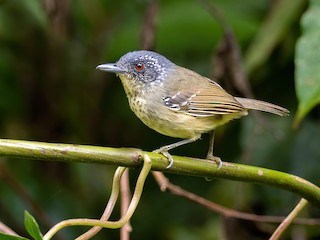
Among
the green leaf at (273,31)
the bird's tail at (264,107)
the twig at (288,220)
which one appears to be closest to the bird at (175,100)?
the bird's tail at (264,107)

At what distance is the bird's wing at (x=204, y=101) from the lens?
8.53 ft

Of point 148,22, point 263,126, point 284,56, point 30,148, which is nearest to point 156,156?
point 30,148

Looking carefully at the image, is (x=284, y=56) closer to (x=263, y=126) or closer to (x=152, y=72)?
(x=263, y=126)

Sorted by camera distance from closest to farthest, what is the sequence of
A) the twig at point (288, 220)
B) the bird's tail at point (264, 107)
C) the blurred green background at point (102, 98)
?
the twig at point (288, 220) < the bird's tail at point (264, 107) < the blurred green background at point (102, 98)

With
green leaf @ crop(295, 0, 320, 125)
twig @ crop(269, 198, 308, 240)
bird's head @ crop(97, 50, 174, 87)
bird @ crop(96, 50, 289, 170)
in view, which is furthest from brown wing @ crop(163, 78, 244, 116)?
twig @ crop(269, 198, 308, 240)

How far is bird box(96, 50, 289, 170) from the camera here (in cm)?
257

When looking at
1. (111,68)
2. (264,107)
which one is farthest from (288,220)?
(111,68)

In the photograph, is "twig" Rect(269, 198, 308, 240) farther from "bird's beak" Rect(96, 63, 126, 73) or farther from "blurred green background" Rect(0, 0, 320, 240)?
"blurred green background" Rect(0, 0, 320, 240)

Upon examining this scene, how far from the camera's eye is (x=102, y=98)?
3906 mm

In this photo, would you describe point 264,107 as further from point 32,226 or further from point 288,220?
point 32,226

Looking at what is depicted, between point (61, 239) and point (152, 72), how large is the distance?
4.18 feet

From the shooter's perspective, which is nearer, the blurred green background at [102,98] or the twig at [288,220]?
the twig at [288,220]

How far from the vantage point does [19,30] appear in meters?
3.89

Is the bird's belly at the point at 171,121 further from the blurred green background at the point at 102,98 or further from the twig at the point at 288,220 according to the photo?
the blurred green background at the point at 102,98
